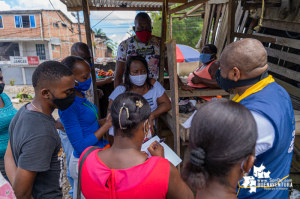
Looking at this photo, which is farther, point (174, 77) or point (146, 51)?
point (146, 51)

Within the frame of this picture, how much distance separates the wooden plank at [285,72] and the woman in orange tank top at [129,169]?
3114 millimetres

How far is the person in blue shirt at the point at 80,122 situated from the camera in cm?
193

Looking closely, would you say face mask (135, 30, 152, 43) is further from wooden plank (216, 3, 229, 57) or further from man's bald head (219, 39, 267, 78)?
wooden plank (216, 3, 229, 57)

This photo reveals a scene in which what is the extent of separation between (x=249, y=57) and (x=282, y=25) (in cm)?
301

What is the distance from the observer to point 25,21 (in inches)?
1051

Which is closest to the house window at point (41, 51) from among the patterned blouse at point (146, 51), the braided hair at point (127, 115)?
the patterned blouse at point (146, 51)

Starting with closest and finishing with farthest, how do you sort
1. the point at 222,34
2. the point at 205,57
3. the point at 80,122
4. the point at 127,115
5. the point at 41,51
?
the point at 127,115
the point at 80,122
the point at 205,57
the point at 222,34
the point at 41,51

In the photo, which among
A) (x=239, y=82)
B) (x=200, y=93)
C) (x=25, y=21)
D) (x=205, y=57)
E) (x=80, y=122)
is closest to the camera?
(x=239, y=82)

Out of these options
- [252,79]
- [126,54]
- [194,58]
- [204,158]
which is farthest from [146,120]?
[194,58]

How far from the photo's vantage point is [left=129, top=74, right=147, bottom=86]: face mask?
267cm

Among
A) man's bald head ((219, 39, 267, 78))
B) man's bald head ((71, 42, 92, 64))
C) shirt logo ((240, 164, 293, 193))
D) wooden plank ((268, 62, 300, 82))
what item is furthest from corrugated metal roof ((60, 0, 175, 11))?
shirt logo ((240, 164, 293, 193))

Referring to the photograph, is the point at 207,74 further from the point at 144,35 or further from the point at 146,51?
the point at 144,35

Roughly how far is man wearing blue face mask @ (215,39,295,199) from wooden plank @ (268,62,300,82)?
7.74ft

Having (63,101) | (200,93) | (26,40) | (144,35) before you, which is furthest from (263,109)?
(26,40)
